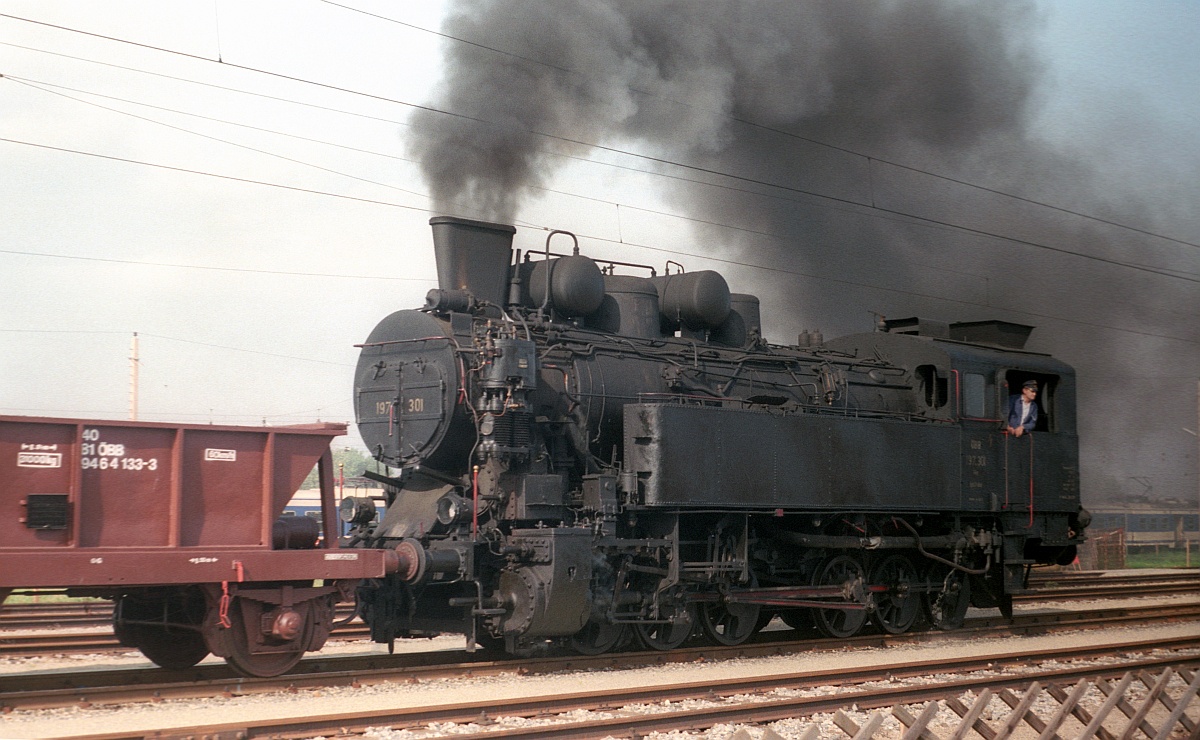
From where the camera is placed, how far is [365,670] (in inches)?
398

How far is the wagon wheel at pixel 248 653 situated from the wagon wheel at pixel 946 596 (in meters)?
8.76

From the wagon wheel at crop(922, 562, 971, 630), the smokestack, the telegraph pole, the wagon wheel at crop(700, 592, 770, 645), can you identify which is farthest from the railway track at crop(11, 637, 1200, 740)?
the telegraph pole

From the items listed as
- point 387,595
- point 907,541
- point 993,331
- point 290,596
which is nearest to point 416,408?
point 387,595

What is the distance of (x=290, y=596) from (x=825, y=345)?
963cm

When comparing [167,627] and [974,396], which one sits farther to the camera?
[974,396]

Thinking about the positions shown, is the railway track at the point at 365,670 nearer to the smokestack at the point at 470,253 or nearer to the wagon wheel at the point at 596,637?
the wagon wheel at the point at 596,637

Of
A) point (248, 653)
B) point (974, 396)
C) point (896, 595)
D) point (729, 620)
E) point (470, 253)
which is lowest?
point (729, 620)

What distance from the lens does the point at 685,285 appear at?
1389cm

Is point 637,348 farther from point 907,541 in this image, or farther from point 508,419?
point 907,541

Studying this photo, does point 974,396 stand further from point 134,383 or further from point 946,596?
point 134,383

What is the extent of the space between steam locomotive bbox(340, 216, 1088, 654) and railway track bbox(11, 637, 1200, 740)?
6.08 ft

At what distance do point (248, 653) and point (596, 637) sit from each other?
3821 millimetres

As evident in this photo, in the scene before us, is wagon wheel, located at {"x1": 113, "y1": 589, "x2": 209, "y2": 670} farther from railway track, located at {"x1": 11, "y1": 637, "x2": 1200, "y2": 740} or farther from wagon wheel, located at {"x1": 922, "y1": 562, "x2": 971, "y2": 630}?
wagon wheel, located at {"x1": 922, "y1": 562, "x2": 971, "y2": 630}

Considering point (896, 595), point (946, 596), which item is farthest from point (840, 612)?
point (946, 596)
